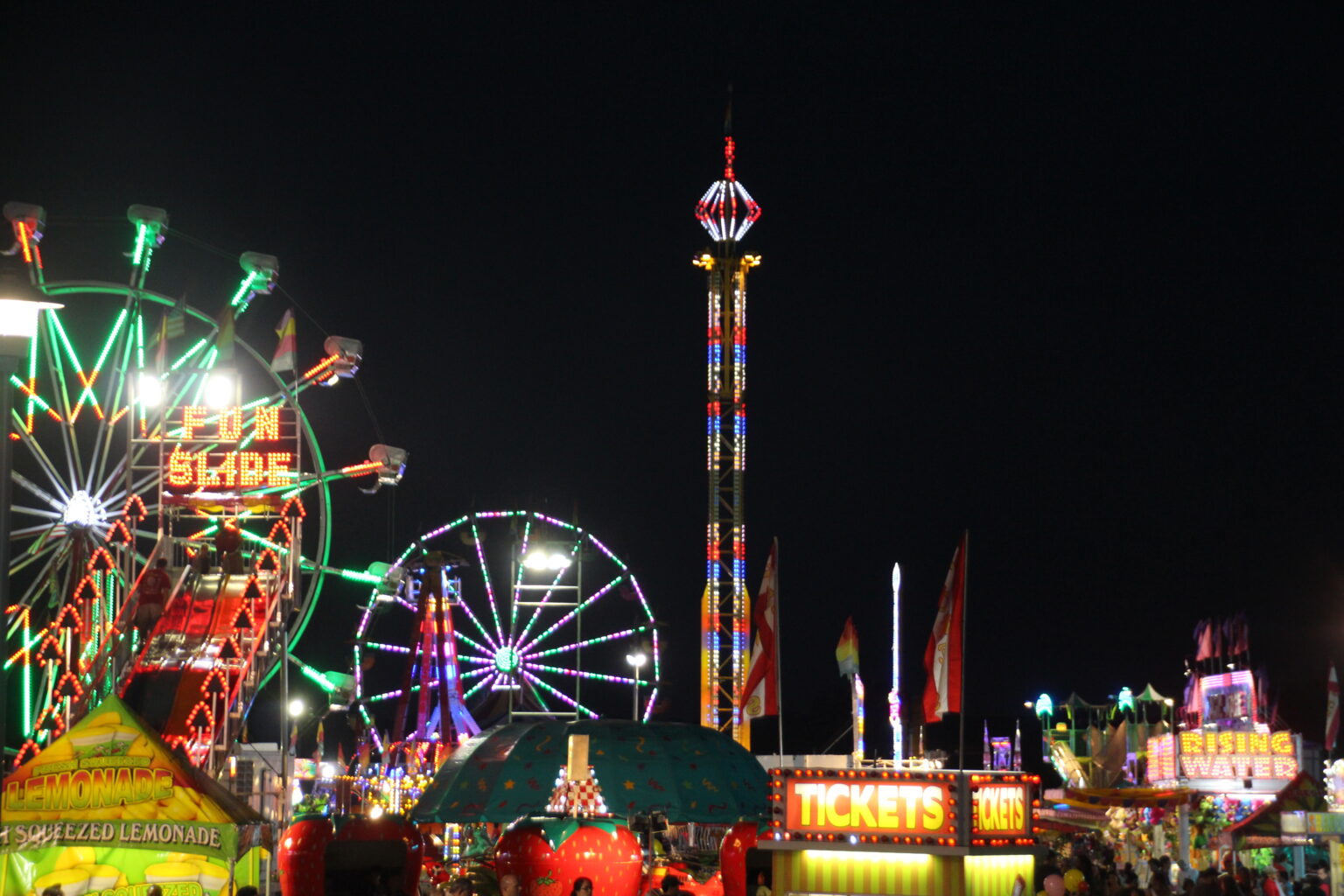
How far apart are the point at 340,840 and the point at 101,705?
18.3 feet

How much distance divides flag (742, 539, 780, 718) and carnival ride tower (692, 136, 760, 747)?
2451 centimetres

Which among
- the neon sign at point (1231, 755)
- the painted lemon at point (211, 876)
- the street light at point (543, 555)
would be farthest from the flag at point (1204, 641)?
the painted lemon at point (211, 876)

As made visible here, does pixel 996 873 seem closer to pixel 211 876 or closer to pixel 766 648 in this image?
pixel 766 648

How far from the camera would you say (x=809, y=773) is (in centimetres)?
1562

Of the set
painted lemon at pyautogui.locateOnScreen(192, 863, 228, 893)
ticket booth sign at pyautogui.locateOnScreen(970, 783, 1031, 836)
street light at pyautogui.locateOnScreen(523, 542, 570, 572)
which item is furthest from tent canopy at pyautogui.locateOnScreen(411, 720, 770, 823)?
street light at pyautogui.locateOnScreen(523, 542, 570, 572)

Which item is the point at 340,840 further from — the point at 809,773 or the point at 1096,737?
the point at 1096,737

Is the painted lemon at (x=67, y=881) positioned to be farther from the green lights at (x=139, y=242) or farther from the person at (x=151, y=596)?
the green lights at (x=139, y=242)

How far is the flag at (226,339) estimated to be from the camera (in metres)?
34.6

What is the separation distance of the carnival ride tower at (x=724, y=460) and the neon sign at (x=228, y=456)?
15.8m

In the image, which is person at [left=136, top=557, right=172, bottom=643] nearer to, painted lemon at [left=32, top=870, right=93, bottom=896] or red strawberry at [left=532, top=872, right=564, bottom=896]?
red strawberry at [left=532, top=872, right=564, bottom=896]

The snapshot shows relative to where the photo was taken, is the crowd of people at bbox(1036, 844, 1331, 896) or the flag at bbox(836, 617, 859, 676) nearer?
the crowd of people at bbox(1036, 844, 1331, 896)

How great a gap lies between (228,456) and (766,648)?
56.7 ft

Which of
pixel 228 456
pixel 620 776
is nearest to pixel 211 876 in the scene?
pixel 620 776

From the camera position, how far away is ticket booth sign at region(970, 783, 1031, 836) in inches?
603
